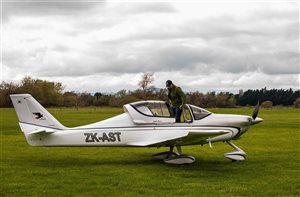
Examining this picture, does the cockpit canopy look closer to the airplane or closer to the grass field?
the airplane

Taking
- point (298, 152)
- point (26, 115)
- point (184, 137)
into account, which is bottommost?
point (298, 152)

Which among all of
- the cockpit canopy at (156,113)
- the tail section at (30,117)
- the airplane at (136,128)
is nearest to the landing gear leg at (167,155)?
the airplane at (136,128)

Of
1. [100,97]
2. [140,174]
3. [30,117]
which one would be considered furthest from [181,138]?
[100,97]

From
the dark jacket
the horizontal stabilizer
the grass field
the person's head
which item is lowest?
the grass field

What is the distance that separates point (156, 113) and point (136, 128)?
2.47 feet

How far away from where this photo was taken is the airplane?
1233cm

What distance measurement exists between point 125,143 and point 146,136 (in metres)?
0.65

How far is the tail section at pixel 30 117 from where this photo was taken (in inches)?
492

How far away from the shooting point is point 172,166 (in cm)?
1223

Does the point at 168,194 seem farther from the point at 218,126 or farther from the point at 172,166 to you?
the point at 218,126

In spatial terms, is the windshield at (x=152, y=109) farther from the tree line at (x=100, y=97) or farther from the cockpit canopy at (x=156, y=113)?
the tree line at (x=100, y=97)

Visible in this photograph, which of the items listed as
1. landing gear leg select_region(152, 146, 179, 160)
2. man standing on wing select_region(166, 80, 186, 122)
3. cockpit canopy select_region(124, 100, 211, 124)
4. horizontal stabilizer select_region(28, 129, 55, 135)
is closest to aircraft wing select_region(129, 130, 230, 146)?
cockpit canopy select_region(124, 100, 211, 124)

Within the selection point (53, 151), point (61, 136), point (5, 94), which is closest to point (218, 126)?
point (61, 136)

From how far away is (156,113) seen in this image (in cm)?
1268
